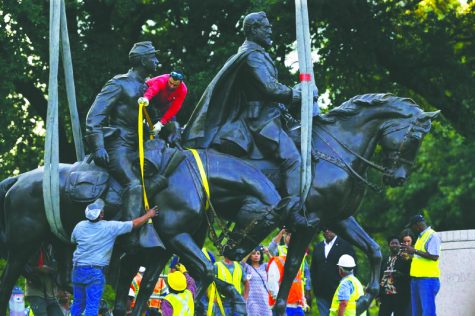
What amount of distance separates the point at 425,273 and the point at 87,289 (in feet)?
20.8

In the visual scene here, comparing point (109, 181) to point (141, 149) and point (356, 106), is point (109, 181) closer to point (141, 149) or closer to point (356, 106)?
point (141, 149)

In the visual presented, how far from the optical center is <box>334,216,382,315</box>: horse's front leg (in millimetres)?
16219

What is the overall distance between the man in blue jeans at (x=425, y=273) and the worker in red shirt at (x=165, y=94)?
4.88 meters

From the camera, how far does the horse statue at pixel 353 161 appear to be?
619 inches

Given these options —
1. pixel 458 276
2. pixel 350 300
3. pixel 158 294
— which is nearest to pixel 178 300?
pixel 350 300

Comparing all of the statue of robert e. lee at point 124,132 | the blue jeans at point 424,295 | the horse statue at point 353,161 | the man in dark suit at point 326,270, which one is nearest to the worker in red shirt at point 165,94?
the statue of robert e. lee at point 124,132

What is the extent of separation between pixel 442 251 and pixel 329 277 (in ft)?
12.2

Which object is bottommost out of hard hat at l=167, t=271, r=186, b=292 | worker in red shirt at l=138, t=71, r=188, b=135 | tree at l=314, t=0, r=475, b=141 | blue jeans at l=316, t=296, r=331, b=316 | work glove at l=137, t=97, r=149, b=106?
hard hat at l=167, t=271, r=186, b=292

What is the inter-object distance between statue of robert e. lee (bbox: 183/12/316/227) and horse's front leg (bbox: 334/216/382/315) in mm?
1075

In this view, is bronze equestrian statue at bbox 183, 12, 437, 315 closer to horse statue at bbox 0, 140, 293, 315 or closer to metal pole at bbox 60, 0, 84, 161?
horse statue at bbox 0, 140, 293, 315

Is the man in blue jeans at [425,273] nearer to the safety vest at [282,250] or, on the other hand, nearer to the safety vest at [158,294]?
Answer: the safety vest at [282,250]

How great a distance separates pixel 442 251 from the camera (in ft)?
72.4

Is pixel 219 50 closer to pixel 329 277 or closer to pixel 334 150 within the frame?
pixel 329 277

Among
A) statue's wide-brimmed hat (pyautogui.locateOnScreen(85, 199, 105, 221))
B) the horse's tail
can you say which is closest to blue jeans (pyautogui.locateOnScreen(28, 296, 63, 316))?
the horse's tail
